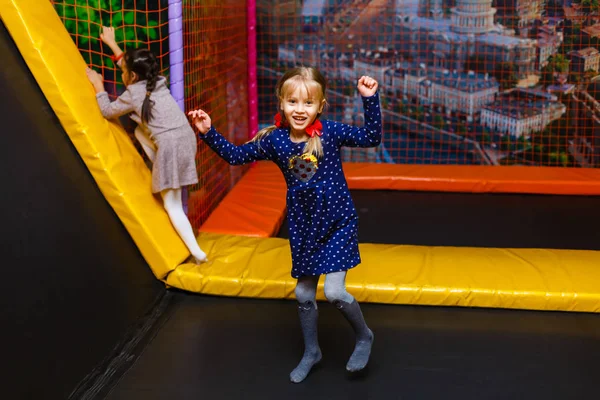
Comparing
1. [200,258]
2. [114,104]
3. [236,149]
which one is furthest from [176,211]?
[236,149]

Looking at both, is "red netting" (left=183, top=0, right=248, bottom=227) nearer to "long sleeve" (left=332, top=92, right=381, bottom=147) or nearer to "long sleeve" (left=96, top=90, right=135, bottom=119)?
"long sleeve" (left=96, top=90, right=135, bottom=119)

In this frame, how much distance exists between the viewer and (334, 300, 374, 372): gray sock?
111 inches

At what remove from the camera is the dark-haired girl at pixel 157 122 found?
11.5 ft

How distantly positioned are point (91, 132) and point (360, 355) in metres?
1.50

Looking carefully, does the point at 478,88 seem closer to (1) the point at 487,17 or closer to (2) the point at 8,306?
(1) the point at 487,17

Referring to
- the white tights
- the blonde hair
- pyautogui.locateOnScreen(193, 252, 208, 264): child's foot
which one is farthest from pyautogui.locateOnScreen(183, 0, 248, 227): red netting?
the blonde hair

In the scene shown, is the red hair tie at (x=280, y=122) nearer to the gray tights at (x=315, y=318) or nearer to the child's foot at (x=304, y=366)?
the gray tights at (x=315, y=318)

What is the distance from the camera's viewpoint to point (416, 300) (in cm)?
357

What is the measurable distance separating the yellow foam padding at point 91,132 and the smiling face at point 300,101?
1.06 meters

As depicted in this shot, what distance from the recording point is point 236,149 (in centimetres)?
283

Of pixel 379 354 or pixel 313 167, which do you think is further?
pixel 379 354

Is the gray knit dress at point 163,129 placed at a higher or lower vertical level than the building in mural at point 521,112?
higher

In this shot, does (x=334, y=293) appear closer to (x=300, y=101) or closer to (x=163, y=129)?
(x=300, y=101)

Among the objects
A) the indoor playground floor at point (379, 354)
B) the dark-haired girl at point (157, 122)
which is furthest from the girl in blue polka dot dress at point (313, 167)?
the dark-haired girl at point (157, 122)
